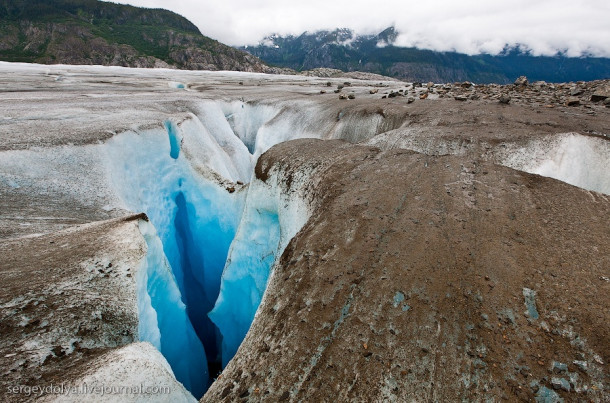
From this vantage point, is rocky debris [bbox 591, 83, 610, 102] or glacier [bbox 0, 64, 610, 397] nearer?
glacier [bbox 0, 64, 610, 397]

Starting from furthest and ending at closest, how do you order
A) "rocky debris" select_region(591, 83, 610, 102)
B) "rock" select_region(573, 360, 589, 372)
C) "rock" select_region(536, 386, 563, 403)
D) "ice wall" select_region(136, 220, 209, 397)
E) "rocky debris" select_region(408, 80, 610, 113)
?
"rocky debris" select_region(591, 83, 610, 102) < "rocky debris" select_region(408, 80, 610, 113) < "ice wall" select_region(136, 220, 209, 397) < "rock" select_region(573, 360, 589, 372) < "rock" select_region(536, 386, 563, 403)

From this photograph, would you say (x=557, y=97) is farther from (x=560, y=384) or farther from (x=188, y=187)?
(x=188, y=187)

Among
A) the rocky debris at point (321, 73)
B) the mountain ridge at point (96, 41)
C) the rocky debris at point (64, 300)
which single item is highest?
the mountain ridge at point (96, 41)

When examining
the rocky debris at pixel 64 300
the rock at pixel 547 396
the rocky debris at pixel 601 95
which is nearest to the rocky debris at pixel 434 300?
the rock at pixel 547 396

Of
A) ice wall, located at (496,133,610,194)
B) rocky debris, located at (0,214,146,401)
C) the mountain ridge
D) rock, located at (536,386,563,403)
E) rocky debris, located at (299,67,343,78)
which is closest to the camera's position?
rock, located at (536,386,563,403)

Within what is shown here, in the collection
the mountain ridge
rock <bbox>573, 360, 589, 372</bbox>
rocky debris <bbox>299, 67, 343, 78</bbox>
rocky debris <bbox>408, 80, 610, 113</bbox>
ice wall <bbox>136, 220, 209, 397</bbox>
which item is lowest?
ice wall <bbox>136, 220, 209, 397</bbox>

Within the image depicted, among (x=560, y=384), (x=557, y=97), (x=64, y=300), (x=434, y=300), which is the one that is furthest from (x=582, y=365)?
(x=557, y=97)

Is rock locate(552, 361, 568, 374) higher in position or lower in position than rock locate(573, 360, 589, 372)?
lower

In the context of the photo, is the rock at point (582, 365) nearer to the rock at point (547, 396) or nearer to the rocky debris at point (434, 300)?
the rocky debris at point (434, 300)

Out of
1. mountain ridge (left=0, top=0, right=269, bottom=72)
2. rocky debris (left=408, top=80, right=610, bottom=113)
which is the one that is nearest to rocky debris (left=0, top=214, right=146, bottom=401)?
rocky debris (left=408, top=80, right=610, bottom=113)

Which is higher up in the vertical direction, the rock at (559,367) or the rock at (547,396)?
the rock at (559,367)

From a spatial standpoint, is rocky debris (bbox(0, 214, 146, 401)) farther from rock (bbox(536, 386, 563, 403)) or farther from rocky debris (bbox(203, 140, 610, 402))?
rock (bbox(536, 386, 563, 403))

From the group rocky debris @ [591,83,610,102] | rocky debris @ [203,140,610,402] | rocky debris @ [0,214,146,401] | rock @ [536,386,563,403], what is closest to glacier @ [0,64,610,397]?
rocky debris @ [0,214,146,401]
